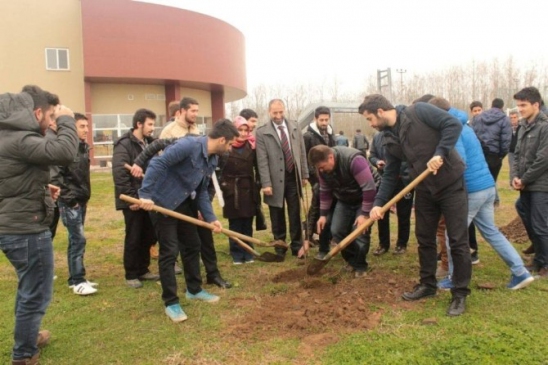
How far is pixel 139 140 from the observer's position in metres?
5.08

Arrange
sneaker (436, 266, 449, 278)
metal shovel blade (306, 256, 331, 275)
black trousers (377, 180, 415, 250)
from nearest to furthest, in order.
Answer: metal shovel blade (306, 256, 331, 275) < sneaker (436, 266, 449, 278) < black trousers (377, 180, 415, 250)

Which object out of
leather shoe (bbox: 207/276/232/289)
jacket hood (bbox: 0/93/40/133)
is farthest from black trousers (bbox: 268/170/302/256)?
jacket hood (bbox: 0/93/40/133)

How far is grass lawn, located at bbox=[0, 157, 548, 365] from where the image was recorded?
126 inches

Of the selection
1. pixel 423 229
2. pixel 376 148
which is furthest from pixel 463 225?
pixel 376 148

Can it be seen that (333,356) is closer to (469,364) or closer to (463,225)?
(469,364)

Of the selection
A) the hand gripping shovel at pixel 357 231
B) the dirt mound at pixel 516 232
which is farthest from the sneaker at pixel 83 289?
the dirt mound at pixel 516 232

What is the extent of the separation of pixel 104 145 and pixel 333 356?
22.8 meters

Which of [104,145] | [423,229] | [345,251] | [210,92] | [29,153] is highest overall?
[210,92]

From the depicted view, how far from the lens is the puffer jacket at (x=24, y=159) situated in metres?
2.87

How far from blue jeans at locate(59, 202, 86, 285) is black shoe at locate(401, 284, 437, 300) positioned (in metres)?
3.34

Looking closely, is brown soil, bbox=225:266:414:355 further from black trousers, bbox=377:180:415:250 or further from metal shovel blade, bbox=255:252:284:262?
black trousers, bbox=377:180:415:250

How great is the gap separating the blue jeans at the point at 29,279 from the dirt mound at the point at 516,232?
5.62 metres

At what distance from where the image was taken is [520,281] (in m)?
4.27

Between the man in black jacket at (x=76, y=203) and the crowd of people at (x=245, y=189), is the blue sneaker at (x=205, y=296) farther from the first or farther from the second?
the man in black jacket at (x=76, y=203)
